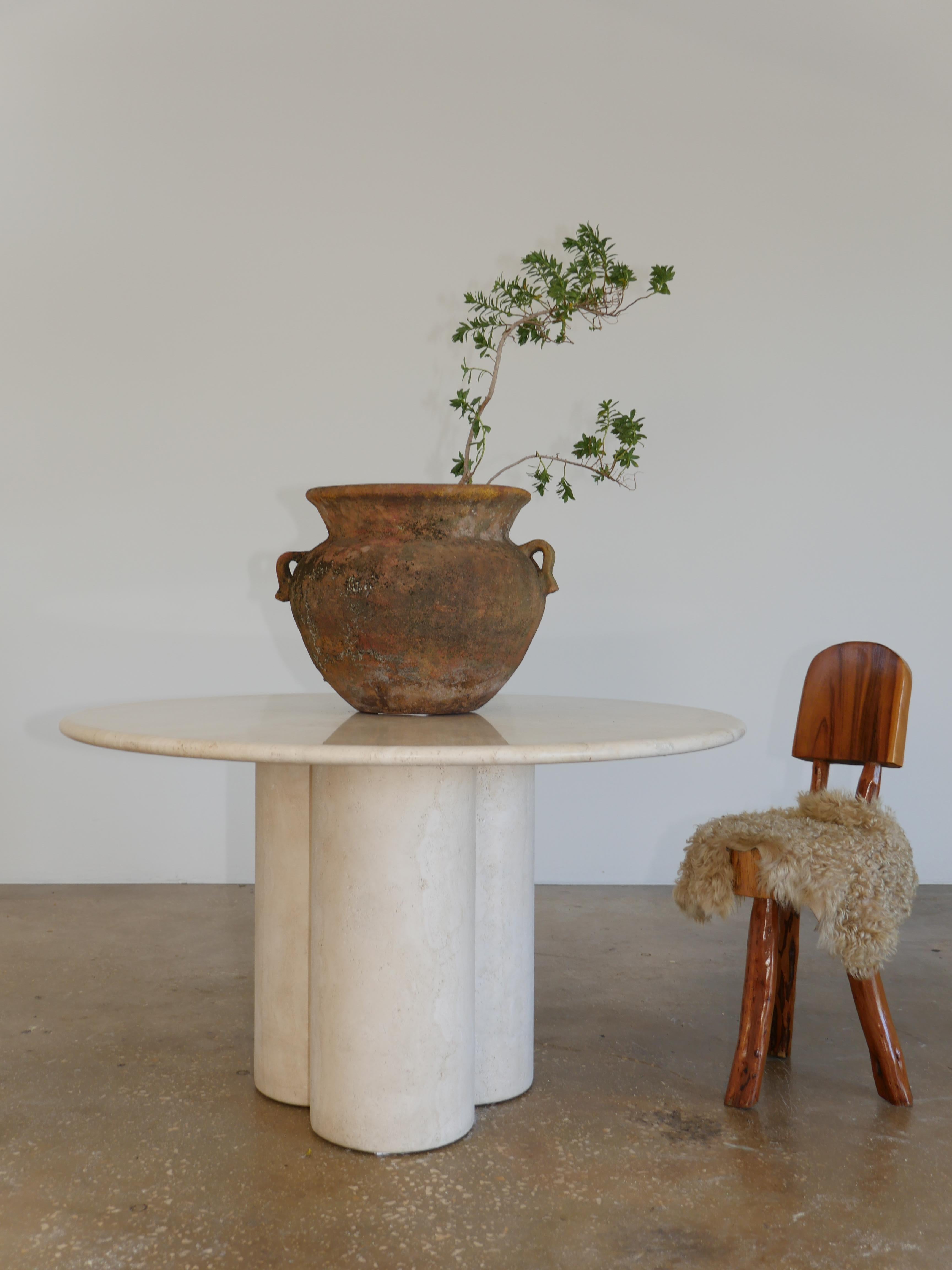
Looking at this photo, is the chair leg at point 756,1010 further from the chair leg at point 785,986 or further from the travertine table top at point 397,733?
the travertine table top at point 397,733

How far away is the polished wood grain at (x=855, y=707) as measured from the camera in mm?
2010

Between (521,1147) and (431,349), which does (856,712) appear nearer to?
(521,1147)

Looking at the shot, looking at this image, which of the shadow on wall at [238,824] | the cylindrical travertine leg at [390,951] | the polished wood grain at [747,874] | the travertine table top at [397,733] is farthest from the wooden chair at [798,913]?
the shadow on wall at [238,824]

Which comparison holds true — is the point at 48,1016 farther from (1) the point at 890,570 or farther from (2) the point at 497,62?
(2) the point at 497,62

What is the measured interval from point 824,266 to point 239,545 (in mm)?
2072

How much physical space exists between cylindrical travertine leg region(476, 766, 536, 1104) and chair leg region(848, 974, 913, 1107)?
0.57 meters

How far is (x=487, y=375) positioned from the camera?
356 centimetres

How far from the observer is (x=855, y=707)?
208 cm

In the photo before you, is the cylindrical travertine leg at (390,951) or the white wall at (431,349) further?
the white wall at (431,349)

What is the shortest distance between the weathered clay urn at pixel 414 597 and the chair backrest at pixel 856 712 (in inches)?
25.3

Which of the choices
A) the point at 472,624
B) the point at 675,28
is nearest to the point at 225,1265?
the point at 472,624

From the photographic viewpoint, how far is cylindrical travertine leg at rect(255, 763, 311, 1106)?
1.85 meters

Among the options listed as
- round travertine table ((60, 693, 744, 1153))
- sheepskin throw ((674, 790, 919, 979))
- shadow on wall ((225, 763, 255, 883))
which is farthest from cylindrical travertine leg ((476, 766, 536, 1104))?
shadow on wall ((225, 763, 255, 883))

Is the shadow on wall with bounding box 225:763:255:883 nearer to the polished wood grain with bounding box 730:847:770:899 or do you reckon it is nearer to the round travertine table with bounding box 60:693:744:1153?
the round travertine table with bounding box 60:693:744:1153
